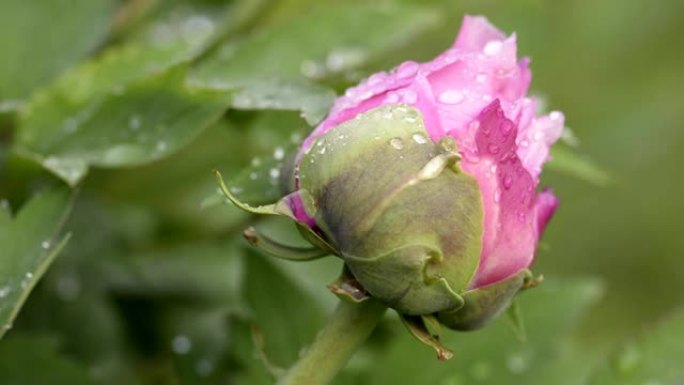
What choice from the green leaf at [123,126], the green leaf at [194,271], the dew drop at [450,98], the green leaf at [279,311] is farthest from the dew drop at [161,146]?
the green leaf at [194,271]

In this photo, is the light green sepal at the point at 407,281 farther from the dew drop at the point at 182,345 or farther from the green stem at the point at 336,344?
the dew drop at the point at 182,345

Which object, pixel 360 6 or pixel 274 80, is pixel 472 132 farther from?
pixel 360 6

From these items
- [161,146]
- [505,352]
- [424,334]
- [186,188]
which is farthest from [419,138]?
[186,188]

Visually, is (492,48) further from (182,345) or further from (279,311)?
(182,345)

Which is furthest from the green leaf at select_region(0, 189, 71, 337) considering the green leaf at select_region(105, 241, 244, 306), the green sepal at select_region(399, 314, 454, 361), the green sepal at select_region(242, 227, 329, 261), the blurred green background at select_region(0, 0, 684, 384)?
the green leaf at select_region(105, 241, 244, 306)

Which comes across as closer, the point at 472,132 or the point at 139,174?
the point at 472,132

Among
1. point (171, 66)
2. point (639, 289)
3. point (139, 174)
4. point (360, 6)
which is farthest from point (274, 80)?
point (639, 289)
